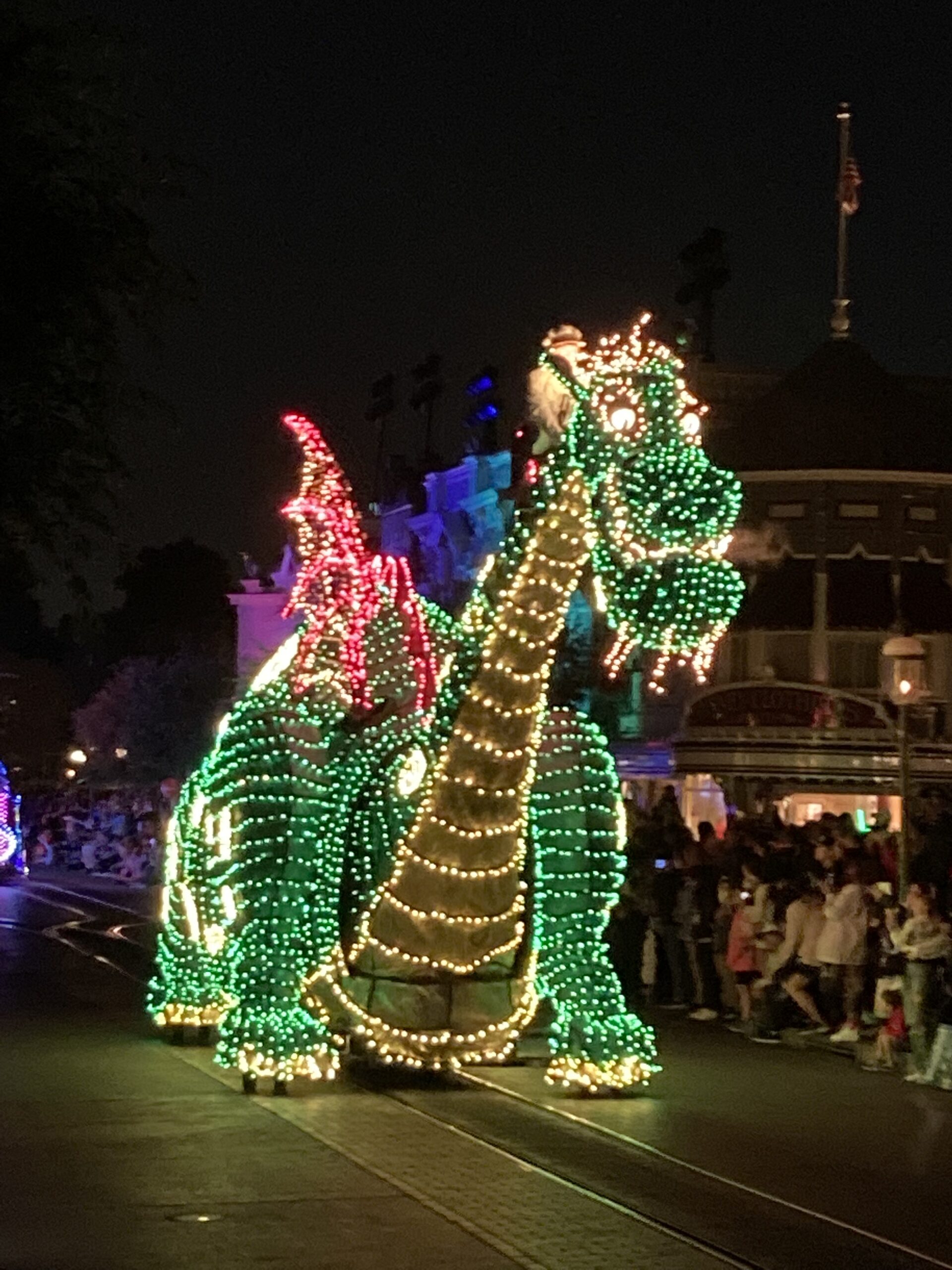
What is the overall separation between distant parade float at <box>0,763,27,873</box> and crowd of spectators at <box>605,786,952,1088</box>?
21.5 meters

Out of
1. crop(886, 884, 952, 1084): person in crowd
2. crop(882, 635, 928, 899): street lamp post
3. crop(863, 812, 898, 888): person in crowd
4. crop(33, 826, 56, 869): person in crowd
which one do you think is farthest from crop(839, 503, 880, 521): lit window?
crop(886, 884, 952, 1084): person in crowd

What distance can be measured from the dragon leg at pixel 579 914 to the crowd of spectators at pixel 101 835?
94.1 ft

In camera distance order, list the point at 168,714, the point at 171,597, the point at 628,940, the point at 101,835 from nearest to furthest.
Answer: the point at 628,940
the point at 101,835
the point at 168,714
the point at 171,597

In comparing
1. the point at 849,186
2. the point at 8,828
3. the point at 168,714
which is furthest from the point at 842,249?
the point at 168,714

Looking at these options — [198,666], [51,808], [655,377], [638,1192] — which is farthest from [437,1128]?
[198,666]

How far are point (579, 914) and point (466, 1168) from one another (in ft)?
8.69

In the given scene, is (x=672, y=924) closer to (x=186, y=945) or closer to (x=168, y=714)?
(x=186, y=945)

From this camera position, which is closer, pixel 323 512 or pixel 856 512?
pixel 323 512

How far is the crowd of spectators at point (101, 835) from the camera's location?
45.2 metres

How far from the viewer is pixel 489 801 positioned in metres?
13.0

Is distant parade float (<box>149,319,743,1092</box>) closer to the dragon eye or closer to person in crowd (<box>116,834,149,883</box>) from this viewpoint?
the dragon eye

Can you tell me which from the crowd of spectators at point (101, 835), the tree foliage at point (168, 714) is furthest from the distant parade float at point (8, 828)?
the tree foliage at point (168, 714)

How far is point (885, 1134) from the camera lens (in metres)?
12.6

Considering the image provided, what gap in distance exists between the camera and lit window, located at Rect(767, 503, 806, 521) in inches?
1519
